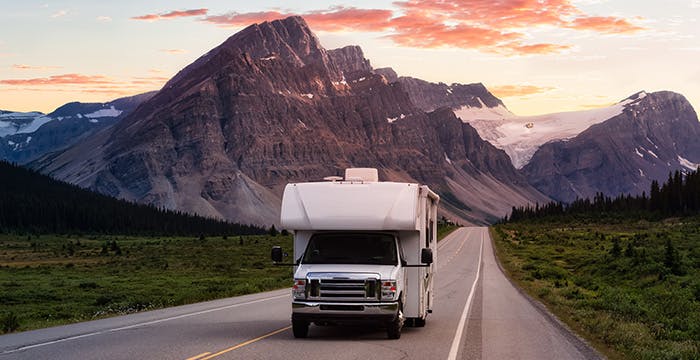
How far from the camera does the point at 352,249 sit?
24016 mm

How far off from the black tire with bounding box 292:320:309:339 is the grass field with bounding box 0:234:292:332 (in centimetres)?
852

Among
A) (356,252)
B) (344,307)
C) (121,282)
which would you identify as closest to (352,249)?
(356,252)

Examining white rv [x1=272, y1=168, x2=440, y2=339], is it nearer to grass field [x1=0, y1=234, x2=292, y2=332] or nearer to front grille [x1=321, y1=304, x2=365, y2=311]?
front grille [x1=321, y1=304, x2=365, y2=311]

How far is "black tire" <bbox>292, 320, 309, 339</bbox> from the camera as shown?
2288 cm

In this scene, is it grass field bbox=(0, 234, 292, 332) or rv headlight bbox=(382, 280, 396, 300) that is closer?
rv headlight bbox=(382, 280, 396, 300)

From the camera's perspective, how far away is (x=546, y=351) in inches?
844

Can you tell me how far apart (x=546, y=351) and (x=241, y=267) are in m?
52.5

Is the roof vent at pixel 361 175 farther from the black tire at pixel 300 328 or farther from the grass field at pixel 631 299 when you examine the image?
the grass field at pixel 631 299

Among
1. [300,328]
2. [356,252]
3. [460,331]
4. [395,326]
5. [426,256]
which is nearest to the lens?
[395,326]

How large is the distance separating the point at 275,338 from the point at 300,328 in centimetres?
68

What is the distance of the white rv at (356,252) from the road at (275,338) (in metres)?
0.78

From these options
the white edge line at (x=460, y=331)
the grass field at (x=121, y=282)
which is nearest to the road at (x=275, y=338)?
the white edge line at (x=460, y=331)

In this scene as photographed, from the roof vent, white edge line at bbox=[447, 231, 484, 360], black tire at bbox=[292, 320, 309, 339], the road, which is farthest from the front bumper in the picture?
the roof vent

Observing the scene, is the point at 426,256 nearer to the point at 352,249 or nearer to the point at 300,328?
the point at 352,249
